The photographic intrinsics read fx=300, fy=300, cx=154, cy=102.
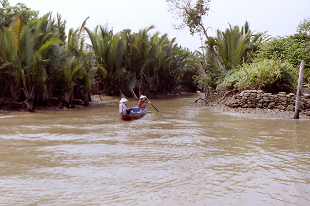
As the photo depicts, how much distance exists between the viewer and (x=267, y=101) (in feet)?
45.8

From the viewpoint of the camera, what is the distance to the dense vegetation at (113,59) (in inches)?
548

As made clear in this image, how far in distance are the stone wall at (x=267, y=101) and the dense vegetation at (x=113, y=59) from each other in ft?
2.03

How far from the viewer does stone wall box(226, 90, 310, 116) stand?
13.1 m

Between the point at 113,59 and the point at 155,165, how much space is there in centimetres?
1688

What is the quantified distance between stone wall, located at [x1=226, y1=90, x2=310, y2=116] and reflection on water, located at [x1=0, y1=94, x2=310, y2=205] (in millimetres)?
3119

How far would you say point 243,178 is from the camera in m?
5.18

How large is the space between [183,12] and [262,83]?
8594 millimetres

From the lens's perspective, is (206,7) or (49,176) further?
(206,7)

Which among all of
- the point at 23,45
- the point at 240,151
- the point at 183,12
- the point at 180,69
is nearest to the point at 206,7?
the point at 183,12

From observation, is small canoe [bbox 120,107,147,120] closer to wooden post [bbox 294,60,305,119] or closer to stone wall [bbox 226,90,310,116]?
stone wall [bbox 226,90,310,116]

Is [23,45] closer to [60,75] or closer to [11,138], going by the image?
[60,75]

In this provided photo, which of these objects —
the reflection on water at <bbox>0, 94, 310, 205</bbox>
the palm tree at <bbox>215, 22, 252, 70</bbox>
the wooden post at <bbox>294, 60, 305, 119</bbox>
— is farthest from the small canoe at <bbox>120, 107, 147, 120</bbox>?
the palm tree at <bbox>215, 22, 252, 70</bbox>

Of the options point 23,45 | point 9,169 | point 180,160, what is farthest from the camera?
point 23,45

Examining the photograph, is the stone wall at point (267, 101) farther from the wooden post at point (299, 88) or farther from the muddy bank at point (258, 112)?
the wooden post at point (299, 88)
